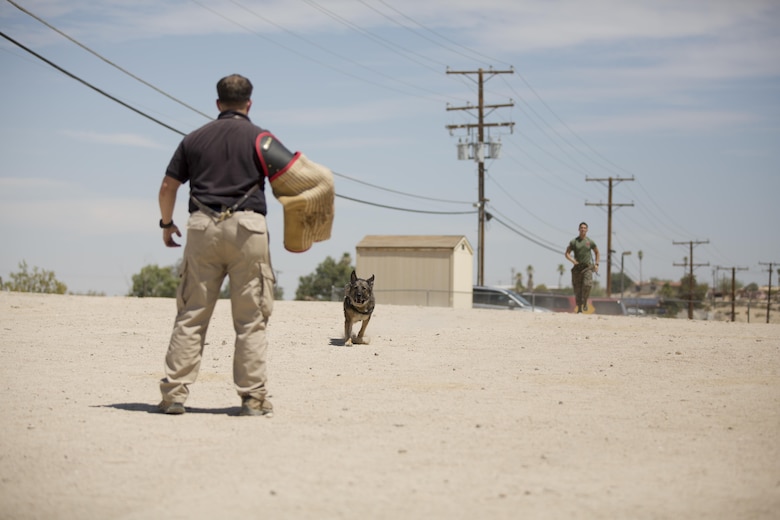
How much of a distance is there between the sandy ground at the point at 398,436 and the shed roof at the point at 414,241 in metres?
25.1

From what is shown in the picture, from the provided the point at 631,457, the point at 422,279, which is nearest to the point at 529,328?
the point at 631,457

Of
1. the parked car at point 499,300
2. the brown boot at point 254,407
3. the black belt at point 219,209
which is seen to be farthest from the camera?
the parked car at point 499,300

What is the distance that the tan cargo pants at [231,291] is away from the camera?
665cm

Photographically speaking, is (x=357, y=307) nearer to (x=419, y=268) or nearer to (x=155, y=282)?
(x=419, y=268)

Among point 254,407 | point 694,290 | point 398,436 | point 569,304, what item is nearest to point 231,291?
point 254,407

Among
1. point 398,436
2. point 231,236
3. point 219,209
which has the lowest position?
point 398,436

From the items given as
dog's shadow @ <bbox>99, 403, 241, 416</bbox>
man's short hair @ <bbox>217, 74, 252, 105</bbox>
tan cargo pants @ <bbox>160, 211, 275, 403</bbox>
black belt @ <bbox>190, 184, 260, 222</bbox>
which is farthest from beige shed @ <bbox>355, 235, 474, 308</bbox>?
black belt @ <bbox>190, 184, 260, 222</bbox>

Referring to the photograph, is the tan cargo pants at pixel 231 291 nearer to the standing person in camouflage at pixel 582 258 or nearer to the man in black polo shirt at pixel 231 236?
the man in black polo shirt at pixel 231 236

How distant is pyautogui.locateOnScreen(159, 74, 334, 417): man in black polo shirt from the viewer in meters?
6.67

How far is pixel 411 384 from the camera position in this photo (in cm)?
861

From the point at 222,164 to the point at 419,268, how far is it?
99.9 feet

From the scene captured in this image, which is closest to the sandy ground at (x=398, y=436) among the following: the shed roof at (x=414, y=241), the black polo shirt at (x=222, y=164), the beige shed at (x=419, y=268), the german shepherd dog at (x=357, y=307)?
the german shepherd dog at (x=357, y=307)

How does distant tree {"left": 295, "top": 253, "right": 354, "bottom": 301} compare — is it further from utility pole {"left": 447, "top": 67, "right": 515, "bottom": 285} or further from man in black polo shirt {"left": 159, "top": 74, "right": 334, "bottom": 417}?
man in black polo shirt {"left": 159, "top": 74, "right": 334, "bottom": 417}

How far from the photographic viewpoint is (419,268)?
37.1 metres
